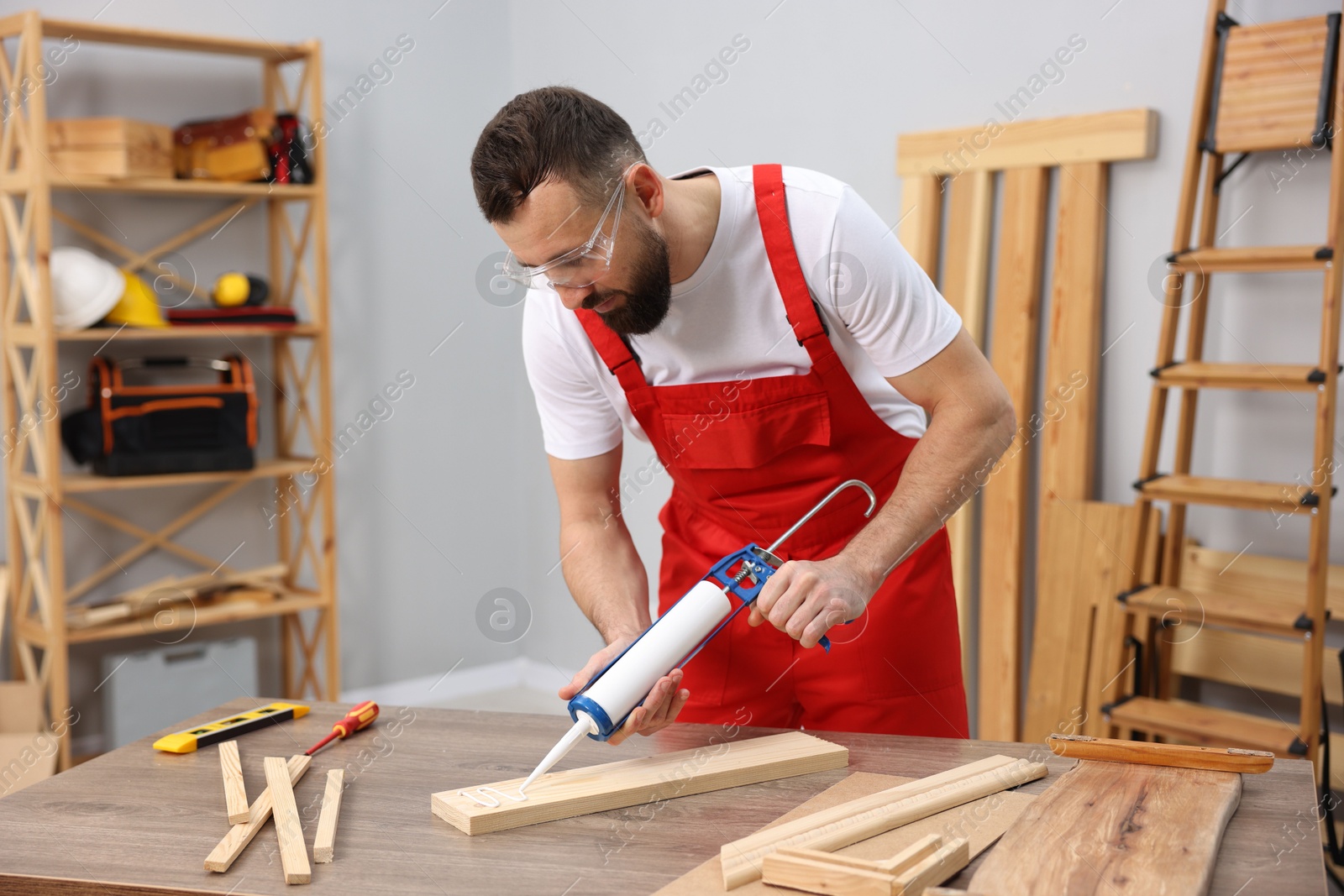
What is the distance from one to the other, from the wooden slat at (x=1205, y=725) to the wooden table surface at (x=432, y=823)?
4.45 ft

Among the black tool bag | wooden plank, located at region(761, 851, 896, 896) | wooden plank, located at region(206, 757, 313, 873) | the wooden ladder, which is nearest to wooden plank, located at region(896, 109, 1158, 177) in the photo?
the wooden ladder

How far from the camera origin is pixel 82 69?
391cm

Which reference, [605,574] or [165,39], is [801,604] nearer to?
[605,574]

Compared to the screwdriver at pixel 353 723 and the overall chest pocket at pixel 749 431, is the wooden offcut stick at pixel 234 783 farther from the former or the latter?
the overall chest pocket at pixel 749 431

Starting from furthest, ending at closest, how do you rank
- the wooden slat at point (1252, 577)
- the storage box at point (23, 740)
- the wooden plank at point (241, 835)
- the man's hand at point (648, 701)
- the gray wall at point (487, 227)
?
the storage box at point (23, 740)
the gray wall at point (487, 227)
the wooden slat at point (1252, 577)
the man's hand at point (648, 701)
the wooden plank at point (241, 835)

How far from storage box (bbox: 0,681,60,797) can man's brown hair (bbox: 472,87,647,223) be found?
2338 mm

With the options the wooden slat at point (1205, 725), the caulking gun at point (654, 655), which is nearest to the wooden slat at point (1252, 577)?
the wooden slat at point (1205, 725)

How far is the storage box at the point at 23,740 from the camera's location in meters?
3.30

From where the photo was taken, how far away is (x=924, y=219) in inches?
140

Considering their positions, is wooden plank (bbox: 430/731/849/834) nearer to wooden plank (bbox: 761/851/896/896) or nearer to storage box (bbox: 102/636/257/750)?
wooden plank (bbox: 761/851/896/896)

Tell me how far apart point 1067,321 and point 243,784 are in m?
2.54

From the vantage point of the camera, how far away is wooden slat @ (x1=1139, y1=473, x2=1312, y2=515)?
106 inches

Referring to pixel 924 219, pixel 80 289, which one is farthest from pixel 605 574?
pixel 80 289

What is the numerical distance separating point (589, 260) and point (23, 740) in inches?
109
